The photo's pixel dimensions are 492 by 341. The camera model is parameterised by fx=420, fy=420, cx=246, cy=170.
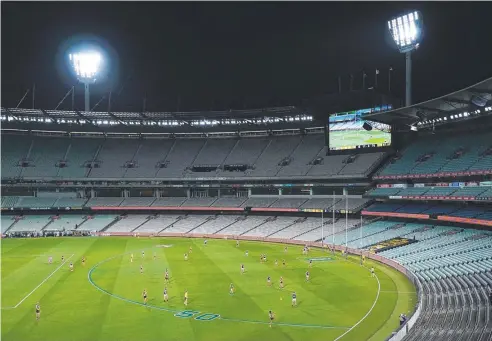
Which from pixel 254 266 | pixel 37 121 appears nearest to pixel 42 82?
pixel 37 121

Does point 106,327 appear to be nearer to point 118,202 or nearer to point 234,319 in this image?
point 234,319

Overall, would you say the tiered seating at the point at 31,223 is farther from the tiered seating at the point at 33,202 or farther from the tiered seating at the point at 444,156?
the tiered seating at the point at 444,156

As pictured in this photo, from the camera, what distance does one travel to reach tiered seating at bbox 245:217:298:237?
70.4 m

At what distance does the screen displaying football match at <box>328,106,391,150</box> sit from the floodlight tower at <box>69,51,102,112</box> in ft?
133

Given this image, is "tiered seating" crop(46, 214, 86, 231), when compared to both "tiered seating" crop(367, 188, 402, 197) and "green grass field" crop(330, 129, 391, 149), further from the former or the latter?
"tiered seating" crop(367, 188, 402, 197)

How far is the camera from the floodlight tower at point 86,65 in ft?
233

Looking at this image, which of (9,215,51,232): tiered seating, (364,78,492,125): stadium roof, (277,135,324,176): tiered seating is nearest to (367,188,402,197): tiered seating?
(364,78,492,125): stadium roof

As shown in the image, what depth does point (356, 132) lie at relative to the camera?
63.6 meters

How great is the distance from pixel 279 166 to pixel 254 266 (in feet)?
117

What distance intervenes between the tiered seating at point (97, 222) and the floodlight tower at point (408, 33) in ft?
190

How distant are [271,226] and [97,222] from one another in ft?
113

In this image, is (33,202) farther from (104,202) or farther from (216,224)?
(216,224)

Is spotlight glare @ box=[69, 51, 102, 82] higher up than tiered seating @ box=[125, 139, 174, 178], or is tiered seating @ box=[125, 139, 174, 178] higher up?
spotlight glare @ box=[69, 51, 102, 82]

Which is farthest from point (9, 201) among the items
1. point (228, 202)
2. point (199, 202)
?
point (228, 202)
